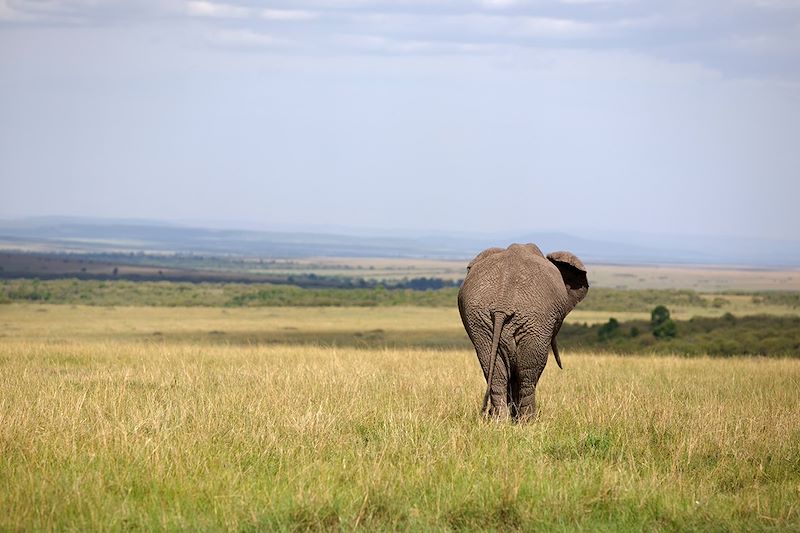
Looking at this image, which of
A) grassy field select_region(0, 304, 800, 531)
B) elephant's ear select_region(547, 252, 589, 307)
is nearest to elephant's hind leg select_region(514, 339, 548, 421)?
grassy field select_region(0, 304, 800, 531)

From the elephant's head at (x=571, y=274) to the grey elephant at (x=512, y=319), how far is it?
42 centimetres

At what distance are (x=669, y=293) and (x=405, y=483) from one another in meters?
74.9

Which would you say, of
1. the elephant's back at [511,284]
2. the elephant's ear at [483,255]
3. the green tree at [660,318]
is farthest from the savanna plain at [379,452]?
the green tree at [660,318]

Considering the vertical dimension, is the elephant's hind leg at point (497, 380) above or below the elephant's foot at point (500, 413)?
above

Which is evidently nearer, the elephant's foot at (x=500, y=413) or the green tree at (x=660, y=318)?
the elephant's foot at (x=500, y=413)

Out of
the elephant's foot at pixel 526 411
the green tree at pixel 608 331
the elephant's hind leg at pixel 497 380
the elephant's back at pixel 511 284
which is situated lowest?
the green tree at pixel 608 331

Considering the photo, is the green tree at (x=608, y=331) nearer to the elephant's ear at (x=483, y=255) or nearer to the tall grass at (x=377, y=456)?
the tall grass at (x=377, y=456)

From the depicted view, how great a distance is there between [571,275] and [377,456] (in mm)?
3788

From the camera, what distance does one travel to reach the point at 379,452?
10195 mm

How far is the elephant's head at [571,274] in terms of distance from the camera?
12.7 metres

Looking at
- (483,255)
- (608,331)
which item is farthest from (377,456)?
(608,331)

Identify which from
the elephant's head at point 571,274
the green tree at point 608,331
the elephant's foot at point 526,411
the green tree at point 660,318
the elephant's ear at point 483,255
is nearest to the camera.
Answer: the elephant's foot at point 526,411

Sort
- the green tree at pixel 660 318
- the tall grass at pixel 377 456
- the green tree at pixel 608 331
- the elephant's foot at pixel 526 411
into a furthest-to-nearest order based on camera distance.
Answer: the green tree at pixel 660 318
the green tree at pixel 608 331
the elephant's foot at pixel 526 411
the tall grass at pixel 377 456

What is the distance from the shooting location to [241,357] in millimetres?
20391
